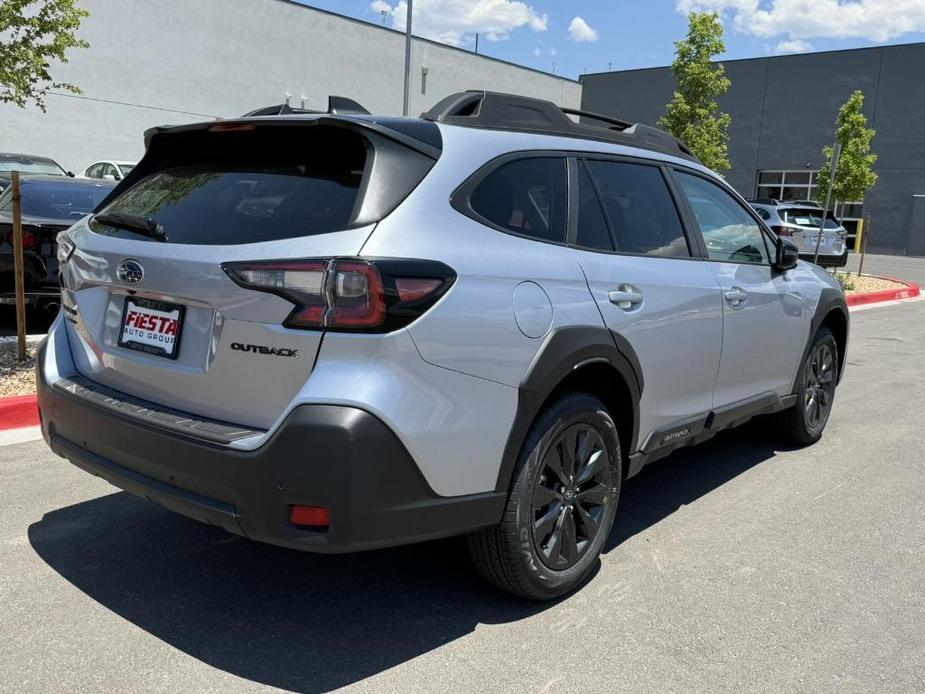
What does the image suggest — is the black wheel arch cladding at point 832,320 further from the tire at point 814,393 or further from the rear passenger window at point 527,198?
the rear passenger window at point 527,198

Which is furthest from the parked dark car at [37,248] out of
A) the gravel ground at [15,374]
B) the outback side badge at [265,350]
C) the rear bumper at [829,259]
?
the rear bumper at [829,259]

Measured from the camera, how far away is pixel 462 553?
12.1 ft

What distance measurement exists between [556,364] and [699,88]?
883 inches

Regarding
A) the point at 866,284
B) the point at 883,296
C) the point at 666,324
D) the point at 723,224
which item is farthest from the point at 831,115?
the point at 666,324

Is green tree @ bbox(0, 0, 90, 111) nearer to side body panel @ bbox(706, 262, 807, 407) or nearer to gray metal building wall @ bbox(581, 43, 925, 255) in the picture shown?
side body panel @ bbox(706, 262, 807, 407)

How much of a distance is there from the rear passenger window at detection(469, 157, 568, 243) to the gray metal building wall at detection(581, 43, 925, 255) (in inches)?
1338

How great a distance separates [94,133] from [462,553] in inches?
968

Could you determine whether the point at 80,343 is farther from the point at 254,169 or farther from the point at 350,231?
the point at 350,231

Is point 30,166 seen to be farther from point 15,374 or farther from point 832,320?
point 832,320

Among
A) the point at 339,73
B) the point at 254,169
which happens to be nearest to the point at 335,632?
the point at 254,169

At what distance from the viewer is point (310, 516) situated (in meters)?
2.51

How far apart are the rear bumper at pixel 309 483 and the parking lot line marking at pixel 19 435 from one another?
2.59m

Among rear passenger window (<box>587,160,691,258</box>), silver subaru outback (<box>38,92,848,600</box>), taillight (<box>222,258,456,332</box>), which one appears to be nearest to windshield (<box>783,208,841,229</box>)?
rear passenger window (<box>587,160,691,258</box>)

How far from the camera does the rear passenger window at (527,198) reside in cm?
300
